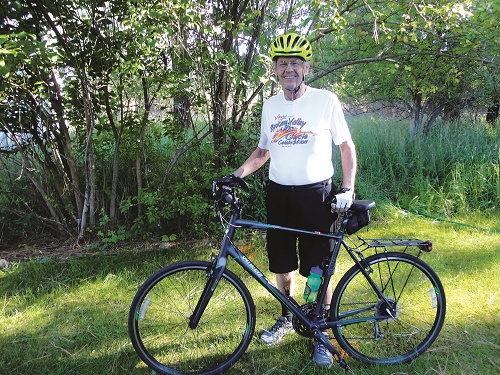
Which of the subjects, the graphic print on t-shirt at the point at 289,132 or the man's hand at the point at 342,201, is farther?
the graphic print on t-shirt at the point at 289,132

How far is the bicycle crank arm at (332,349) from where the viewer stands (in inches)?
88.4

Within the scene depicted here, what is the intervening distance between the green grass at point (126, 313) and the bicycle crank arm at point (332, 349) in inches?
3.6

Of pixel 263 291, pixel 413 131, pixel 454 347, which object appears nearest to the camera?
pixel 454 347

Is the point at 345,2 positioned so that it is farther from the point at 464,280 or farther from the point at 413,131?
the point at 413,131

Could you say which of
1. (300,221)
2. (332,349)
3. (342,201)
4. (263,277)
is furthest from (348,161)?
(332,349)

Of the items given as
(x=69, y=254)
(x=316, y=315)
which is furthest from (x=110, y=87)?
(x=316, y=315)

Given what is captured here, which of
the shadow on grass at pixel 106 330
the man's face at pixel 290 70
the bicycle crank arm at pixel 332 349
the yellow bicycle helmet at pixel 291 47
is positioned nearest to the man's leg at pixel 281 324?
the shadow on grass at pixel 106 330

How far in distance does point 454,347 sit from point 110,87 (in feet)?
13.2

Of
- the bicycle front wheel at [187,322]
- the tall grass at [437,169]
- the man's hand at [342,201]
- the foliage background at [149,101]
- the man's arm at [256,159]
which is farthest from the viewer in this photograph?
the tall grass at [437,169]

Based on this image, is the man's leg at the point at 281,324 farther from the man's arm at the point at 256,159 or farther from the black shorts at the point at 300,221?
the man's arm at the point at 256,159

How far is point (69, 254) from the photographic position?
13.3ft

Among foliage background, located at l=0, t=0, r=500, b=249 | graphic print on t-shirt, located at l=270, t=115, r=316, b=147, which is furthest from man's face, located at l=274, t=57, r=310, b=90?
foliage background, located at l=0, t=0, r=500, b=249

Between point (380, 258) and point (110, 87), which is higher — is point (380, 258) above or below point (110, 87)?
below

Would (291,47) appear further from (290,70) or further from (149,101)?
(149,101)
